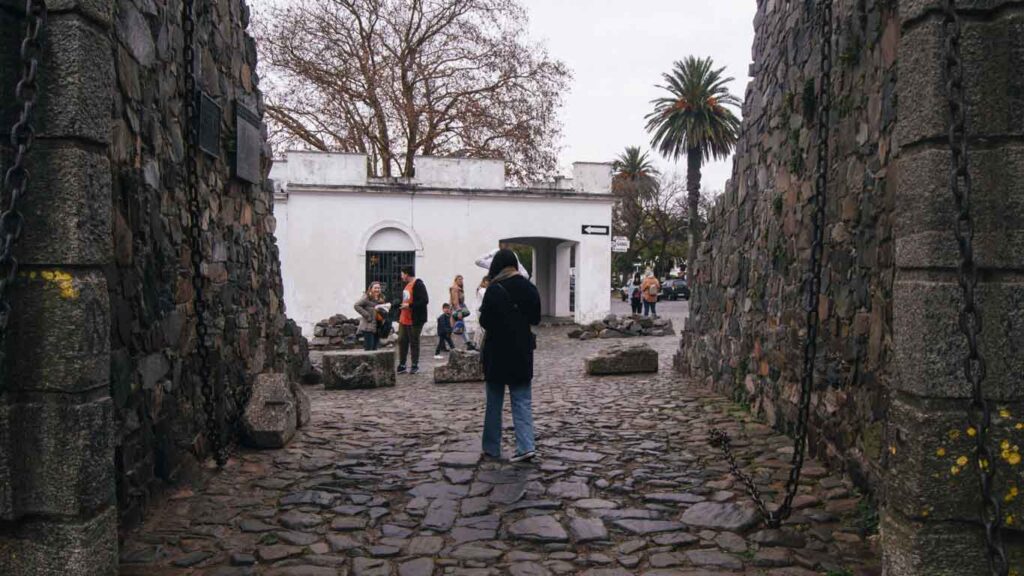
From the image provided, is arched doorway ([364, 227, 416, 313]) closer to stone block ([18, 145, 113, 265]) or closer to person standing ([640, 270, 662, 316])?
person standing ([640, 270, 662, 316])

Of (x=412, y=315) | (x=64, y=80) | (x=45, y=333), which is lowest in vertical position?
(x=412, y=315)

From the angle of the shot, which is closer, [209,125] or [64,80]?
[64,80]

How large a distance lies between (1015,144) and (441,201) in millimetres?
18223

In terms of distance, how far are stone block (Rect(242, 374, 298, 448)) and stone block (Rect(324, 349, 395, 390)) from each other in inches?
165

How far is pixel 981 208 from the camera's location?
9.62ft

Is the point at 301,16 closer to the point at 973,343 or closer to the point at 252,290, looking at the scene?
the point at 252,290

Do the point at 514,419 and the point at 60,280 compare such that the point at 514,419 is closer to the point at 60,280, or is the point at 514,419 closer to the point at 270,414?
the point at 270,414

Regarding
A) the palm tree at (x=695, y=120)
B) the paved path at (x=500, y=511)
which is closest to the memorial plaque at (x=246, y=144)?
the paved path at (x=500, y=511)

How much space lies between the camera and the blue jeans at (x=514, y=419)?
607 cm

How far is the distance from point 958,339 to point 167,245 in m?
4.59

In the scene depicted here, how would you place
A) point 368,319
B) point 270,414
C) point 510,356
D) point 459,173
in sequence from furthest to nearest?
1. point 459,173
2. point 368,319
3. point 270,414
4. point 510,356

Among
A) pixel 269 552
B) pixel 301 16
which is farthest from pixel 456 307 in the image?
pixel 269 552

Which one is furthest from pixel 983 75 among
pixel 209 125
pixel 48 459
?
pixel 209 125

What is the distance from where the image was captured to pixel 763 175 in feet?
25.6
